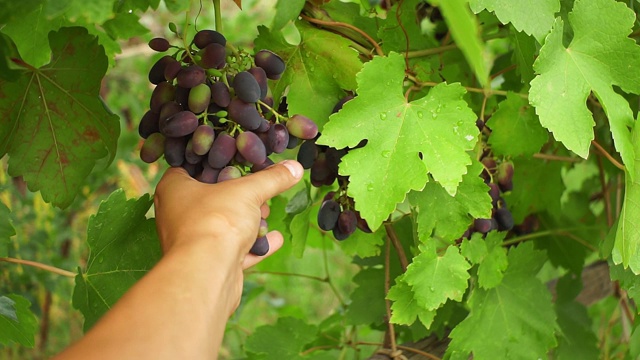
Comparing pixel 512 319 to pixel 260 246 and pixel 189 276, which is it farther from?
pixel 189 276

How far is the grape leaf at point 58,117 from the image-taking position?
1077mm

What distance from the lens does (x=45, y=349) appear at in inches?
107

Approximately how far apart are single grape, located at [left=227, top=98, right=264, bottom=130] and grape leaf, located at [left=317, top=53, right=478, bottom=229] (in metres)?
0.10

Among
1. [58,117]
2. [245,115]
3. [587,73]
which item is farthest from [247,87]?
[587,73]

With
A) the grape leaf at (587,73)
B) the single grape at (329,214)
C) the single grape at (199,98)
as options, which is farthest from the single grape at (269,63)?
the grape leaf at (587,73)

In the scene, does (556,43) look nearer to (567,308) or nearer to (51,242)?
(567,308)

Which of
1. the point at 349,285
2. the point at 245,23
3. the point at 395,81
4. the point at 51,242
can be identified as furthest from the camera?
the point at 245,23

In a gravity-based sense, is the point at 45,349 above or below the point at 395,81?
below

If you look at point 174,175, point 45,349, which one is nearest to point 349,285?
point 45,349

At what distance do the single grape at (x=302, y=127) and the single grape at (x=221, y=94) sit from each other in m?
0.09

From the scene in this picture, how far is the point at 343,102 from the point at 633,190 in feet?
1.42

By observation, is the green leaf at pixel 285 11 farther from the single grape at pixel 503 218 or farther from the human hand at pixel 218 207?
the single grape at pixel 503 218

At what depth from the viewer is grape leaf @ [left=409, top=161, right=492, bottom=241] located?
1.08 meters

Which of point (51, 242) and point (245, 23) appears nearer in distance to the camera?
point (51, 242)
